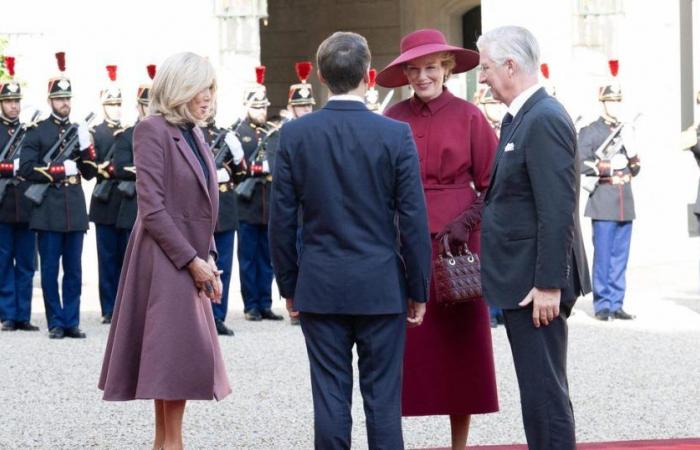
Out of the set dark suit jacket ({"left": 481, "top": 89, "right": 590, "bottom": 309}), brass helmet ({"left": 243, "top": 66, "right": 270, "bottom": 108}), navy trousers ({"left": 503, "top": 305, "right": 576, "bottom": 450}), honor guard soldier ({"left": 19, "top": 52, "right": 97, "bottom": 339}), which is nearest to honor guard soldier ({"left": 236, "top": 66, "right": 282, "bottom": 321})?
brass helmet ({"left": 243, "top": 66, "right": 270, "bottom": 108})

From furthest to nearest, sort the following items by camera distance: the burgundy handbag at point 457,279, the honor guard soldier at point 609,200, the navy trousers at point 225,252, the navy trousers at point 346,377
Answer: the honor guard soldier at point 609,200 → the navy trousers at point 225,252 → the burgundy handbag at point 457,279 → the navy trousers at point 346,377

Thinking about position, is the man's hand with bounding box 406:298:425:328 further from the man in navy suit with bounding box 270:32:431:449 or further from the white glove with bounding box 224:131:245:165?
the white glove with bounding box 224:131:245:165

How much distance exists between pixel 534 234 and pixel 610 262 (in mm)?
6946

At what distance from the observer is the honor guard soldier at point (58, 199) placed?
11.2 meters

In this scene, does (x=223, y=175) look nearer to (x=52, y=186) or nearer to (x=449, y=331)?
(x=52, y=186)

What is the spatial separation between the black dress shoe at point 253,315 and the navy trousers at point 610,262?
8.72 feet

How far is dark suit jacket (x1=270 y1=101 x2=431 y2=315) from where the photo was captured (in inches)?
208

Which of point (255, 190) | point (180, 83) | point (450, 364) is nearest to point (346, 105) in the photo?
point (180, 83)

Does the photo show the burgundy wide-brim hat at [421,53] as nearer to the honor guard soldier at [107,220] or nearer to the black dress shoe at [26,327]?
the honor guard soldier at [107,220]

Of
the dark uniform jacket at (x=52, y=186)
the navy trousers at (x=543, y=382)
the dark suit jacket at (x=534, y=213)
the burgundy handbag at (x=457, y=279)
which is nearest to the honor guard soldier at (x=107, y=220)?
the dark uniform jacket at (x=52, y=186)

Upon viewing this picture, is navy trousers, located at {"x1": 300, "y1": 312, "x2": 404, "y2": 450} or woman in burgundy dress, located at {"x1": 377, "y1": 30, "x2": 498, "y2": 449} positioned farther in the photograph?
woman in burgundy dress, located at {"x1": 377, "y1": 30, "x2": 498, "y2": 449}

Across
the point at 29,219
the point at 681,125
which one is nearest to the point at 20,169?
the point at 29,219

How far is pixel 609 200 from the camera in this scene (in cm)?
1211

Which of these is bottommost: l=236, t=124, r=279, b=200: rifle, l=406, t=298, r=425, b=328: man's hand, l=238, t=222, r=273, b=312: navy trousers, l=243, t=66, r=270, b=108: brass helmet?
l=238, t=222, r=273, b=312: navy trousers
